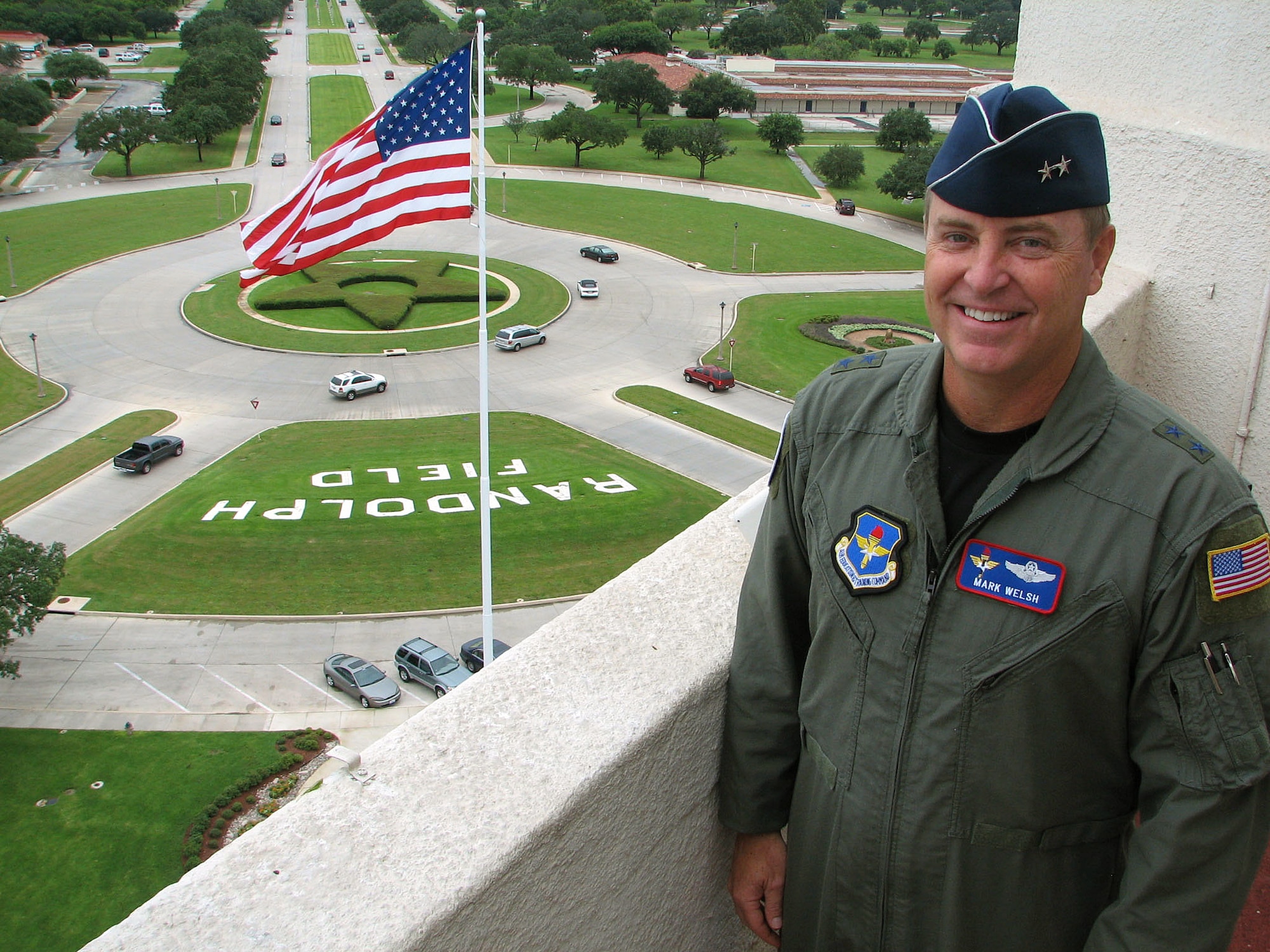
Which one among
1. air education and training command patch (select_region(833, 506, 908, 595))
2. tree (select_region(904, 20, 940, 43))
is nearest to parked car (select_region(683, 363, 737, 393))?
air education and training command patch (select_region(833, 506, 908, 595))

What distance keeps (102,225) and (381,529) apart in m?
44.8

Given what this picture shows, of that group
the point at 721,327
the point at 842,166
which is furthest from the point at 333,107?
the point at 721,327

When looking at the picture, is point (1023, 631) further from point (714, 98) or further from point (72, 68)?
point (72, 68)

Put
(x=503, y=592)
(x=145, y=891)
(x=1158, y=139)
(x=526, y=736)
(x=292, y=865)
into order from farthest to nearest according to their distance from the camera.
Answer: (x=503, y=592) < (x=145, y=891) < (x=1158, y=139) < (x=526, y=736) < (x=292, y=865)

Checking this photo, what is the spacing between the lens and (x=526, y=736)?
10.1 feet

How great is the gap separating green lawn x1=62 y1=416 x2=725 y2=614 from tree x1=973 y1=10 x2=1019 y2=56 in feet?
423

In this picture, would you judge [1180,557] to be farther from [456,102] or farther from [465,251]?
[465,251]

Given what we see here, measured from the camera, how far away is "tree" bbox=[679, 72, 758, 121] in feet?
321

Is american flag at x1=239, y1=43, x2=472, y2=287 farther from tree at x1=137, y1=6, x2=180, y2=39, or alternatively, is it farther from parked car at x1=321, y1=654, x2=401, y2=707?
tree at x1=137, y1=6, x2=180, y2=39

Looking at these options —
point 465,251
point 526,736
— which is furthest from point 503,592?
point 465,251

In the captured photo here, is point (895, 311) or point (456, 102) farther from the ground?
point (456, 102)

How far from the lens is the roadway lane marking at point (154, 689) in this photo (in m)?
24.1

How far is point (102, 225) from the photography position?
214ft

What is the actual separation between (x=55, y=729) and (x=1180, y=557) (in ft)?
82.8
